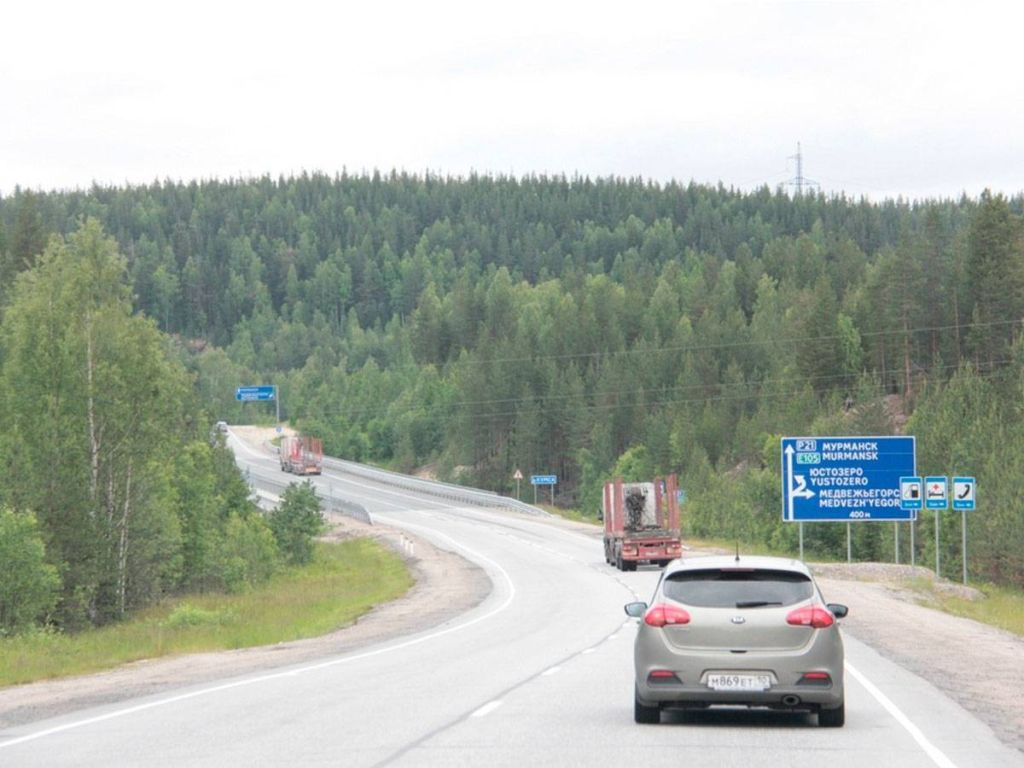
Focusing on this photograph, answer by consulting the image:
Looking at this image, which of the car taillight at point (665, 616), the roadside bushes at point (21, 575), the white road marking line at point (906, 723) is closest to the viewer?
the white road marking line at point (906, 723)

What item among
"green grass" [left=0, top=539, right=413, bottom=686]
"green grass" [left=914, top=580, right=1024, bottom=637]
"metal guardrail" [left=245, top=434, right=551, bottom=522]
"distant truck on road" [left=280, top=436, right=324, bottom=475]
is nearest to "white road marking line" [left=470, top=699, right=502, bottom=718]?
"green grass" [left=0, top=539, right=413, bottom=686]

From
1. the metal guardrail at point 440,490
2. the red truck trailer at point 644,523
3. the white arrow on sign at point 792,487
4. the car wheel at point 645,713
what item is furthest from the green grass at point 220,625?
the metal guardrail at point 440,490

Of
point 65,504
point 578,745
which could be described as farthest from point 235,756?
point 65,504

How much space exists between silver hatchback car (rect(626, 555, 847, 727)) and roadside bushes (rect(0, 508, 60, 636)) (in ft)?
86.9

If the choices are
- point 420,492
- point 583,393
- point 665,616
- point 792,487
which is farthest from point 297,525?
point 583,393

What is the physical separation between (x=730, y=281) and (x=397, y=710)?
164346 mm

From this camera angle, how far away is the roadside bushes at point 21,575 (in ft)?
125

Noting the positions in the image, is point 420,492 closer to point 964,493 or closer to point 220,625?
point 964,493

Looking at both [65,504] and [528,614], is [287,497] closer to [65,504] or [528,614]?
[65,504]

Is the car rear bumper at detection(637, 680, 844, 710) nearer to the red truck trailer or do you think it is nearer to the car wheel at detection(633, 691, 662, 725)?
the car wheel at detection(633, 691, 662, 725)

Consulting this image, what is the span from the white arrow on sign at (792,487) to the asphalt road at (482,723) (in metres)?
24.5

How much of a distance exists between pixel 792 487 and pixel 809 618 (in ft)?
123

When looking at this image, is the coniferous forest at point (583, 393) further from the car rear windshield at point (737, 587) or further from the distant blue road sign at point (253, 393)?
the car rear windshield at point (737, 587)

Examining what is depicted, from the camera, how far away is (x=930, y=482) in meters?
47.1
